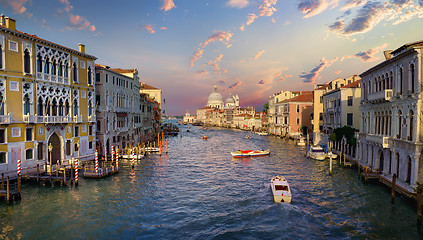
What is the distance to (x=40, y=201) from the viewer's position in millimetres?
20594

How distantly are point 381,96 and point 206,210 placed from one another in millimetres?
17564

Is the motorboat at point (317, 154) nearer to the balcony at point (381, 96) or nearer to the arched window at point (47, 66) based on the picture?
the balcony at point (381, 96)

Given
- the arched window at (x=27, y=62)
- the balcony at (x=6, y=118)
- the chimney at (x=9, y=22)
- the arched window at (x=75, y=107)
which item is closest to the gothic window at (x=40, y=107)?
the arched window at (x=27, y=62)

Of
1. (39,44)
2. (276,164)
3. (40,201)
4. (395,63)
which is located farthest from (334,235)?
(39,44)

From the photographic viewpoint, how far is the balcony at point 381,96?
2267cm

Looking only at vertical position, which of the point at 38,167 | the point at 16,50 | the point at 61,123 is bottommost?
the point at 38,167

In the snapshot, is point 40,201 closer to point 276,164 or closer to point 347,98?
point 276,164

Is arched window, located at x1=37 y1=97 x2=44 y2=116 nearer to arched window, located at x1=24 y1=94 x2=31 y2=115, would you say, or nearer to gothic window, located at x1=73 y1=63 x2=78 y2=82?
arched window, located at x1=24 y1=94 x2=31 y2=115

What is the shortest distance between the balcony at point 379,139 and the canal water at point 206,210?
3771 mm

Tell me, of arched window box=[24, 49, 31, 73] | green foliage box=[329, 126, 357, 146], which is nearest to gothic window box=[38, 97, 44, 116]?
arched window box=[24, 49, 31, 73]

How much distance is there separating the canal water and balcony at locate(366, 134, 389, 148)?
3771 millimetres

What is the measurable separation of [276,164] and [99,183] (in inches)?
907

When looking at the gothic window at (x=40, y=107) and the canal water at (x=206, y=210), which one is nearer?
the canal water at (x=206, y=210)

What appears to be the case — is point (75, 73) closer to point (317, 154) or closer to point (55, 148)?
point (55, 148)
